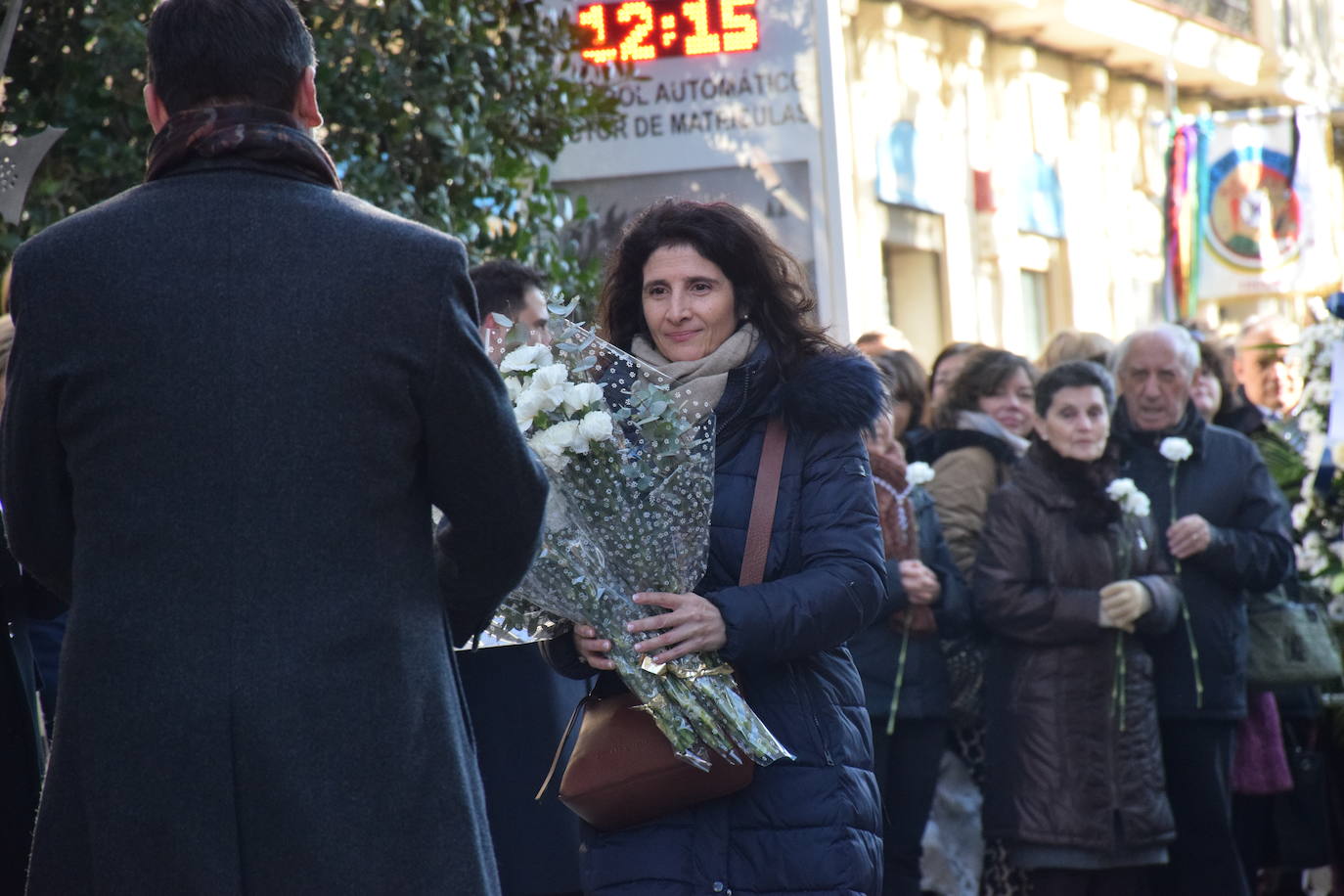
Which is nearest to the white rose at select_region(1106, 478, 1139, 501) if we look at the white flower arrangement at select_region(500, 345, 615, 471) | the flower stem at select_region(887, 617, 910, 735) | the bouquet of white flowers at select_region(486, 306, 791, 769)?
the flower stem at select_region(887, 617, 910, 735)

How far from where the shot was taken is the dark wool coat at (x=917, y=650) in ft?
22.5

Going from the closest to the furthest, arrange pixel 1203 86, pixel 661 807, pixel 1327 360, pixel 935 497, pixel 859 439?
pixel 661 807 < pixel 859 439 < pixel 935 497 < pixel 1327 360 < pixel 1203 86

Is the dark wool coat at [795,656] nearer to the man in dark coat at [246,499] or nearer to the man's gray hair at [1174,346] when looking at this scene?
the man in dark coat at [246,499]

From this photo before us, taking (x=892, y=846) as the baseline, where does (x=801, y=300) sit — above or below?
above

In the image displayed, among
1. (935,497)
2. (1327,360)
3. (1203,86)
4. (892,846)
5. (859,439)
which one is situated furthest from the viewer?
(1203,86)

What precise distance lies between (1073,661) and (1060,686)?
9 cm

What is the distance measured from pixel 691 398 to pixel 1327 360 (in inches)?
196

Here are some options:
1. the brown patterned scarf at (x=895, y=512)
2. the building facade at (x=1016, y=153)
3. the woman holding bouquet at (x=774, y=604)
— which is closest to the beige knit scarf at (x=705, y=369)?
the woman holding bouquet at (x=774, y=604)

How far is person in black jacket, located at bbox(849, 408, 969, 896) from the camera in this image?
22.5 ft

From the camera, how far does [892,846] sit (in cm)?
686

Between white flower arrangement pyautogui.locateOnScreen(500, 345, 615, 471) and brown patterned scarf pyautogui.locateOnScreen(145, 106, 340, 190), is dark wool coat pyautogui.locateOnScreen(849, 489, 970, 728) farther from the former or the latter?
brown patterned scarf pyautogui.locateOnScreen(145, 106, 340, 190)

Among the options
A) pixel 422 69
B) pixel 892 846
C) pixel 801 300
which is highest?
pixel 422 69

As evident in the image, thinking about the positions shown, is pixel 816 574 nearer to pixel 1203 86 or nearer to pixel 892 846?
pixel 892 846

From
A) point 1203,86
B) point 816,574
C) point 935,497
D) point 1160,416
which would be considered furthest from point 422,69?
point 1203,86
